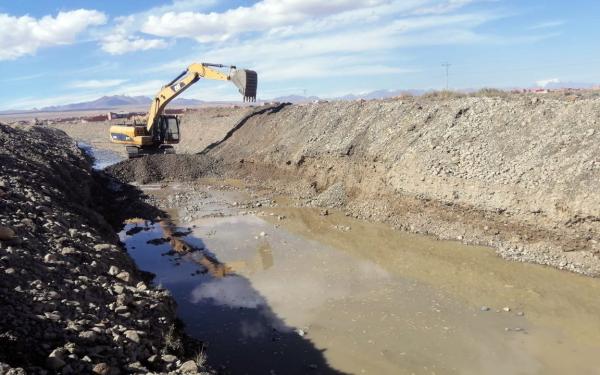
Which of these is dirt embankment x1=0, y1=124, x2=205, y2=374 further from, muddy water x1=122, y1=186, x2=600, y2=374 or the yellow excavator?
the yellow excavator

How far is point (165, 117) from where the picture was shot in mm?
25297

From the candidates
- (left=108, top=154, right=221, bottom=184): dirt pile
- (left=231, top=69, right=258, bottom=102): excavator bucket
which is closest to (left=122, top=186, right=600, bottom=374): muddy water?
(left=108, top=154, right=221, bottom=184): dirt pile

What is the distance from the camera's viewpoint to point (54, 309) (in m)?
6.03

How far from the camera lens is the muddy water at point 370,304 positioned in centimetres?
806

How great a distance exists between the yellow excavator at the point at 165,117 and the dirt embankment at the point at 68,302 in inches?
556

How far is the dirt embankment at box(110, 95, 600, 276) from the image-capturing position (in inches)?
482

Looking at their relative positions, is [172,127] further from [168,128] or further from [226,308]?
[226,308]

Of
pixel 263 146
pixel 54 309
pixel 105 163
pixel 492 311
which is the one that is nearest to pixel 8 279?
pixel 54 309

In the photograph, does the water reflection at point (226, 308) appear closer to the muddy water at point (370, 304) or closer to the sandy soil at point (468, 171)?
the muddy water at point (370, 304)

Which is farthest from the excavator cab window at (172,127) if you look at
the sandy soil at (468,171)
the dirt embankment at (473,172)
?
the dirt embankment at (473,172)

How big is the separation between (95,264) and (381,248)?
26.9ft

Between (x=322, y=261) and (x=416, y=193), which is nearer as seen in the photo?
(x=322, y=261)

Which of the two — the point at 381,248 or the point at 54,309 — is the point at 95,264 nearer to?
the point at 54,309

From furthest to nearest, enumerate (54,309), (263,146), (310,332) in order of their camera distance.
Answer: (263,146)
(310,332)
(54,309)
